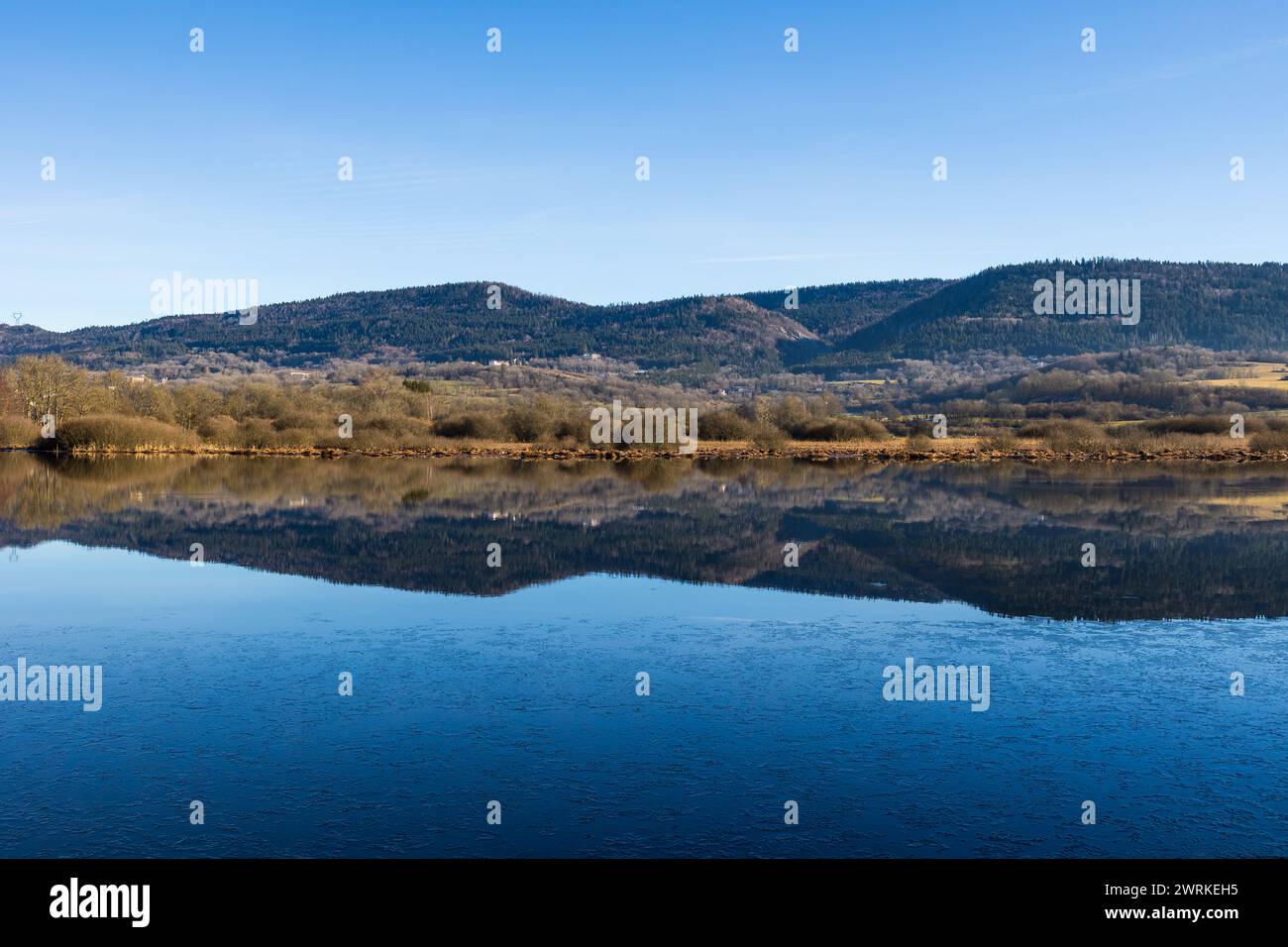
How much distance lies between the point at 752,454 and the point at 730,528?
4366 centimetres

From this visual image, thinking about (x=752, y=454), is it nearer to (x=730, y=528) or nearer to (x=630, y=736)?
(x=730, y=528)

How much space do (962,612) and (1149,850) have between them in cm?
1109

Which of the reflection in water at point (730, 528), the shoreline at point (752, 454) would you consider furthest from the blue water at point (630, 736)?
the shoreline at point (752, 454)

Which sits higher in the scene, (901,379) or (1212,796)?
(901,379)

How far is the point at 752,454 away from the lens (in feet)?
251

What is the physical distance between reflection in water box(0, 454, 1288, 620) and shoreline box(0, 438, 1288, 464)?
15578 mm

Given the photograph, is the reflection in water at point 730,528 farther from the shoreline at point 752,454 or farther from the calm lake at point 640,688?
the shoreline at point 752,454

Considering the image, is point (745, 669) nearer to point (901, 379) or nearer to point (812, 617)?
point (812, 617)

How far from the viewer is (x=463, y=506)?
1539 inches

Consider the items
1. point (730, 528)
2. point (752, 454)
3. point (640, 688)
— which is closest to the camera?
point (640, 688)

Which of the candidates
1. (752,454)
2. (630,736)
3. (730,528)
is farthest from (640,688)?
(752,454)

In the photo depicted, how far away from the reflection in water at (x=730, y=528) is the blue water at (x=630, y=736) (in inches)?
148

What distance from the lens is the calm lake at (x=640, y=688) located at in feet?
32.2
